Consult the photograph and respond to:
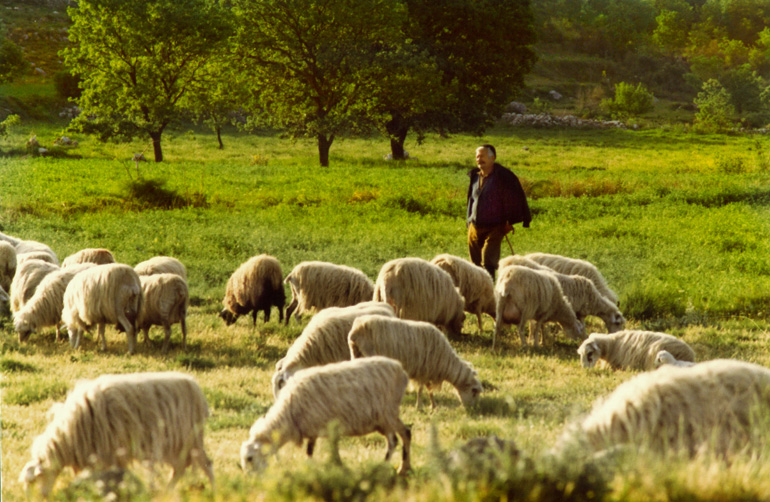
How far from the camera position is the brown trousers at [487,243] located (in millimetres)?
11680

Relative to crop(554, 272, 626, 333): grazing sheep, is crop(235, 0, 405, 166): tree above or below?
above

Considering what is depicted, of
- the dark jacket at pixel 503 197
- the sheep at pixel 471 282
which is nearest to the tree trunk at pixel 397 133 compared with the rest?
the dark jacket at pixel 503 197

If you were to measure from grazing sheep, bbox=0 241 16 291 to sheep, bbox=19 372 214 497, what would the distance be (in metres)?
8.79

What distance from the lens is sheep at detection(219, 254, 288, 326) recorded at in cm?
1129

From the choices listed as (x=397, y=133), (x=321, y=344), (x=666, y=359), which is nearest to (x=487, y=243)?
(x=666, y=359)

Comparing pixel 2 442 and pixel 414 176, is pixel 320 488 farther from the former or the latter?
pixel 414 176

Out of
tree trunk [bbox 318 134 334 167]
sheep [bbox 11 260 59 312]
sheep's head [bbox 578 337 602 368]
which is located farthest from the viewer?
tree trunk [bbox 318 134 334 167]

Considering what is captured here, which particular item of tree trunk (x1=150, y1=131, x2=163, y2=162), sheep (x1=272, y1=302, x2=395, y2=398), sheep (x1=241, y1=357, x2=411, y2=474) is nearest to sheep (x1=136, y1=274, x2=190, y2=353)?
sheep (x1=272, y1=302, x2=395, y2=398)

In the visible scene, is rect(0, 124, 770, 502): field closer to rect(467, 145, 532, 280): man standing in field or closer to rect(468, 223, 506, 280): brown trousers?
rect(468, 223, 506, 280): brown trousers

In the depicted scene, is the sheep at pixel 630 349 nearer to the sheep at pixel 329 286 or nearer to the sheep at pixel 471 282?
the sheep at pixel 471 282

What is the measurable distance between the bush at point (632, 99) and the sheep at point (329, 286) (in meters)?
29.8

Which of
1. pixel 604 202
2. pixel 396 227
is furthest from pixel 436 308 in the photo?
pixel 604 202

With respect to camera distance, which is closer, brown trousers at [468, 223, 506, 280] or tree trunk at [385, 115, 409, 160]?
brown trousers at [468, 223, 506, 280]

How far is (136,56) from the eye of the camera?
1356 inches
